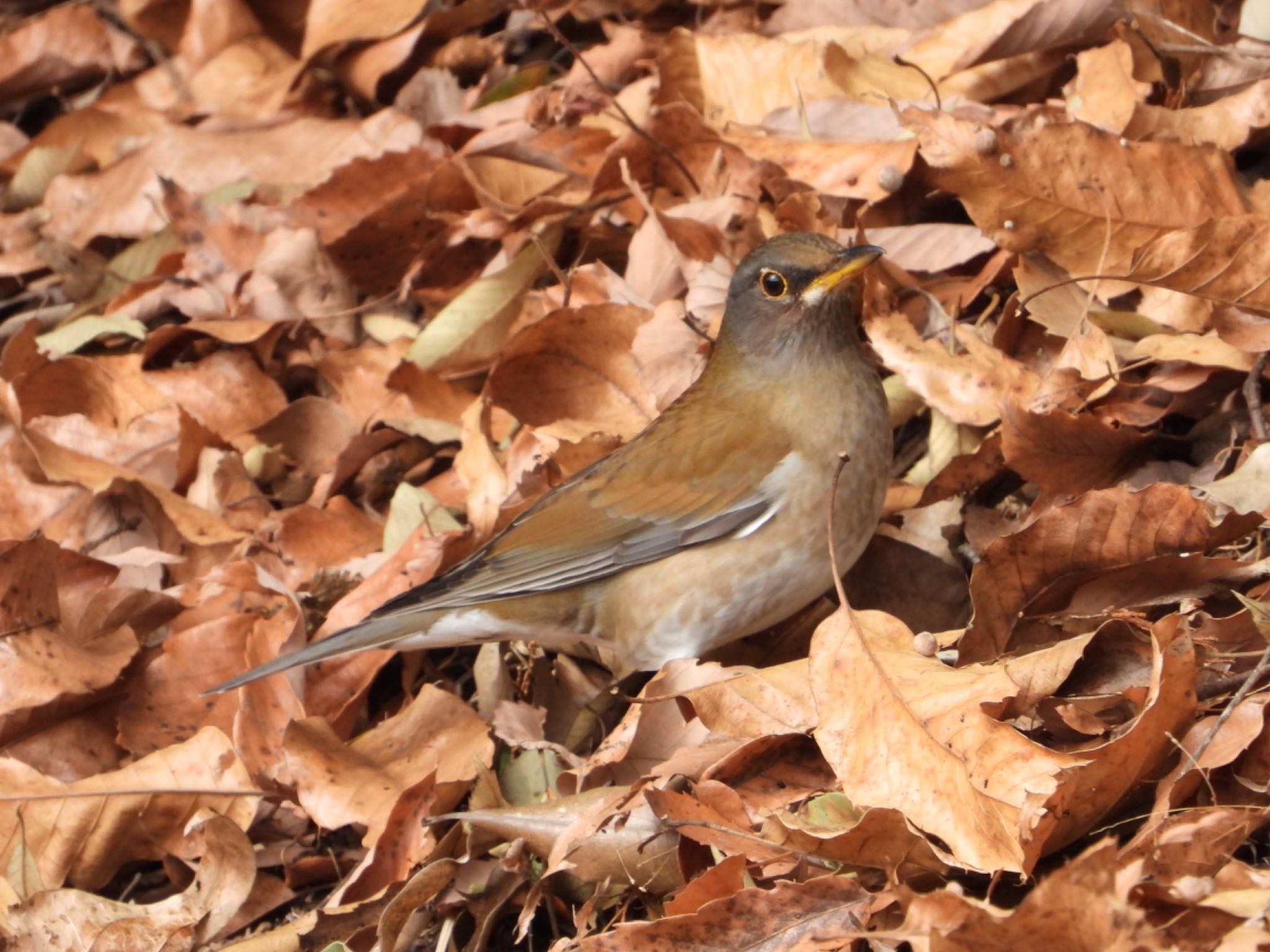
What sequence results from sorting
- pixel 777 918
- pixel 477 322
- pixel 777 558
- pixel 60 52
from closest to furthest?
1. pixel 777 918
2. pixel 777 558
3. pixel 477 322
4. pixel 60 52

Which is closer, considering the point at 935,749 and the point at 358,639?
the point at 935,749

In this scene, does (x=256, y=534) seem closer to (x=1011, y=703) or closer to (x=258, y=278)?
(x=258, y=278)

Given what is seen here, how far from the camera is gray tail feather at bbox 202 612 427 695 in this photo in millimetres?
4215

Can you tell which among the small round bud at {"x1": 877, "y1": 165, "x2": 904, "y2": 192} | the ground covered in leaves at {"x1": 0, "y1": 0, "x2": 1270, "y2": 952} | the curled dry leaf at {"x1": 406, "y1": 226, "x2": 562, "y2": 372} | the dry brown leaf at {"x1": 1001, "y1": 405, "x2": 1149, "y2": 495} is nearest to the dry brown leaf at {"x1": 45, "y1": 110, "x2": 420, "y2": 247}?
the ground covered in leaves at {"x1": 0, "y1": 0, "x2": 1270, "y2": 952}

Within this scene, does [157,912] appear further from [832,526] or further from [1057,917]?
[1057,917]

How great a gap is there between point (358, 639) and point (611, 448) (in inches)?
42.6

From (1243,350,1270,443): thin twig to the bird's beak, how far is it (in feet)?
3.32

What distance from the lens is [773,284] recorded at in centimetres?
434

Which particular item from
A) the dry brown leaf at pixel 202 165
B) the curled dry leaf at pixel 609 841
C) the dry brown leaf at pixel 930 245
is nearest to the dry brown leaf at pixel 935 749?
the curled dry leaf at pixel 609 841

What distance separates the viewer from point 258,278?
19.1ft

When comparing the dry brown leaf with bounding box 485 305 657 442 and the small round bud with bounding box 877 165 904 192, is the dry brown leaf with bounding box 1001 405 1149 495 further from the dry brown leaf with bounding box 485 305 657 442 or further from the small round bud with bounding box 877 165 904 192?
the dry brown leaf with bounding box 485 305 657 442

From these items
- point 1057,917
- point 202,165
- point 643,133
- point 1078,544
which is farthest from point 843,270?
point 202,165

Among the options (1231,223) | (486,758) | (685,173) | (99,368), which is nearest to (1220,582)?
(1231,223)

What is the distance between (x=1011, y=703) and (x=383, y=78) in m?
4.49
